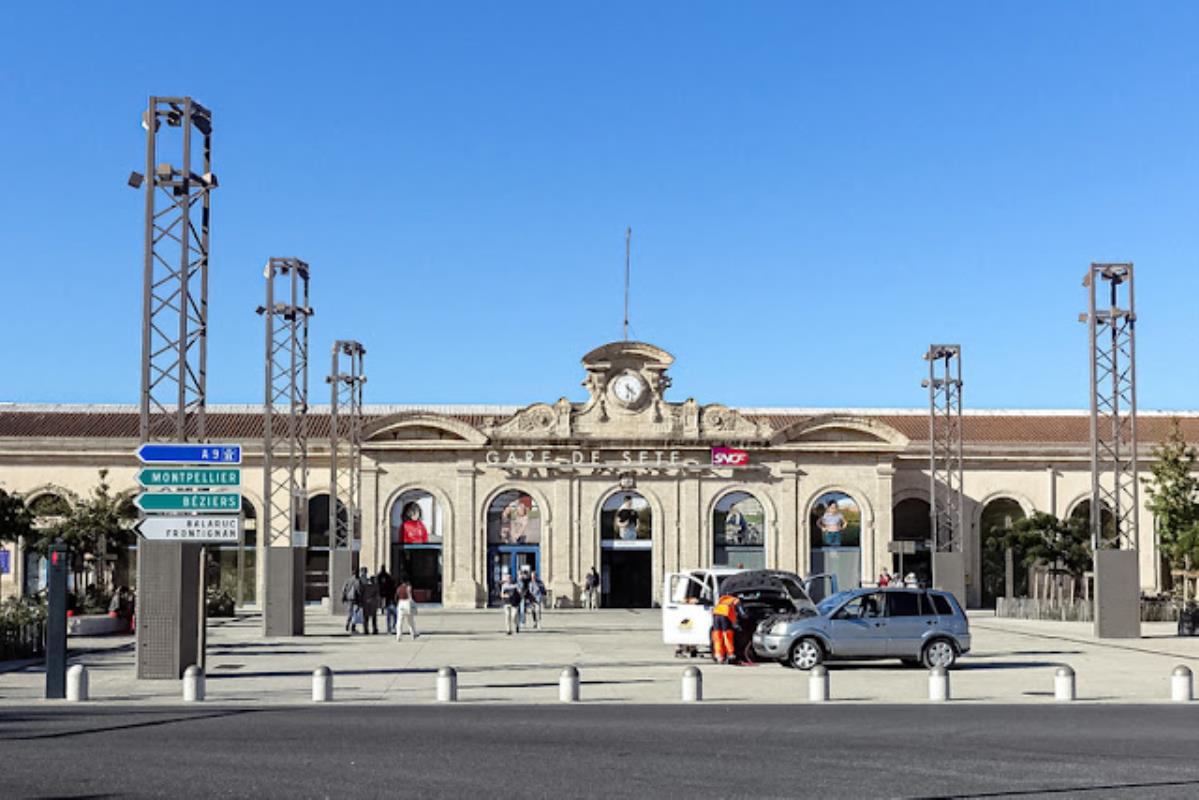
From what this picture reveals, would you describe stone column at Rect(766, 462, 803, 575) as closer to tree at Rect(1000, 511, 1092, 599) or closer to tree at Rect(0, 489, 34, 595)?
tree at Rect(1000, 511, 1092, 599)

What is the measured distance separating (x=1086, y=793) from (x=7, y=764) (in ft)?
32.9

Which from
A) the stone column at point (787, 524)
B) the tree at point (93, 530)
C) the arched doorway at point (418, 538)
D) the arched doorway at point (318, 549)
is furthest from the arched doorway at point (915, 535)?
the tree at point (93, 530)

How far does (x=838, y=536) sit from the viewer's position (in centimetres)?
6225

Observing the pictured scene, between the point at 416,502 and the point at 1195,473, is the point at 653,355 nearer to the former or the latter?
the point at 416,502

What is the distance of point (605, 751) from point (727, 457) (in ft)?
149

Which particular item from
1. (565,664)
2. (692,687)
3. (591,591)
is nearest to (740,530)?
(591,591)

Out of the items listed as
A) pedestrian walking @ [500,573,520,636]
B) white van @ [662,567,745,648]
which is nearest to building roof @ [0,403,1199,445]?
pedestrian walking @ [500,573,520,636]

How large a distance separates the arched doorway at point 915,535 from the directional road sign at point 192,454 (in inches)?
1626

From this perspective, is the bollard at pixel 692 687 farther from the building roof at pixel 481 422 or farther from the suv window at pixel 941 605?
the building roof at pixel 481 422

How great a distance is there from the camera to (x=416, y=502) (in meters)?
62.3

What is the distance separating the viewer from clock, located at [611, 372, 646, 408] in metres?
62.2

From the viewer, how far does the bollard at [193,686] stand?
22.4 metres

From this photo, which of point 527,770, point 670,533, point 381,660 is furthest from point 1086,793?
point 670,533

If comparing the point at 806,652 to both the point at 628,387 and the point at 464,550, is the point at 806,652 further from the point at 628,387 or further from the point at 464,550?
the point at 628,387
